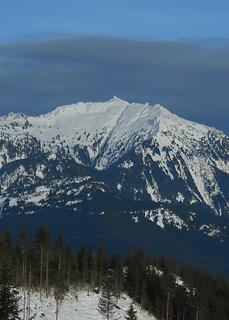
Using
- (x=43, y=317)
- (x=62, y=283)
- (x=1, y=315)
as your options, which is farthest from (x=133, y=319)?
(x=1, y=315)

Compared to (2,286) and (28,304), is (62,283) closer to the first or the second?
(28,304)

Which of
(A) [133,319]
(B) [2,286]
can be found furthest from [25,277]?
(B) [2,286]

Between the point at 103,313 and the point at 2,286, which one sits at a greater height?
the point at 2,286

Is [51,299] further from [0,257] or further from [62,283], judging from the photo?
[0,257]

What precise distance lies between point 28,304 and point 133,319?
78.5 ft

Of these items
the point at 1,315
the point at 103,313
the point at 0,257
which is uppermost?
the point at 1,315

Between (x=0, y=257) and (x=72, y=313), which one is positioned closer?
(x=0, y=257)

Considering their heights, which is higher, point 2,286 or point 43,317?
point 2,286

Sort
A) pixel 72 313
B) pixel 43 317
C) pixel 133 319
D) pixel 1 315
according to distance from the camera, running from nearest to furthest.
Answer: pixel 1 315 → pixel 133 319 → pixel 43 317 → pixel 72 313

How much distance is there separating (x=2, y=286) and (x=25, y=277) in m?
73.7

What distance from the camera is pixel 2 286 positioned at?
409 ft

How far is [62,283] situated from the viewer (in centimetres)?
19538

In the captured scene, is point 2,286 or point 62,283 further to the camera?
point 62,283

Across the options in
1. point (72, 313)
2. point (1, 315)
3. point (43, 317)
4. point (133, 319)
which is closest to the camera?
point (1, 315)
